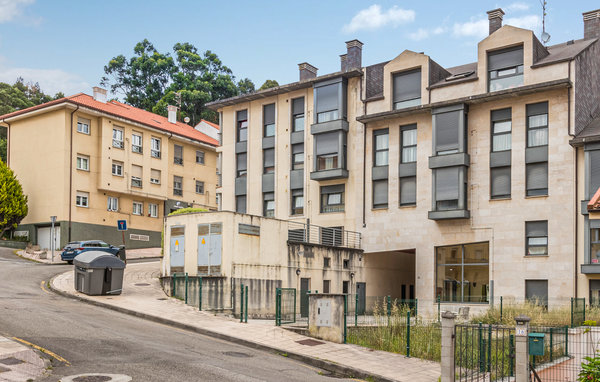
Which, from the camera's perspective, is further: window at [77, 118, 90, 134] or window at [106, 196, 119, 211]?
window at [106, 196, 119, 211]

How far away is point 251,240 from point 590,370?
17637 mm

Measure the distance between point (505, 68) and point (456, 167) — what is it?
5232mm

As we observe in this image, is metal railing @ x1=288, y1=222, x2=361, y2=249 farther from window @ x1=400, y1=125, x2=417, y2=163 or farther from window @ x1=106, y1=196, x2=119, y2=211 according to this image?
window @ x1=106, y1=196, x2=119, y2=211

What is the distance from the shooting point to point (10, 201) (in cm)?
4444

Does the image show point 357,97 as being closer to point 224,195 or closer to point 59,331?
point 224,195

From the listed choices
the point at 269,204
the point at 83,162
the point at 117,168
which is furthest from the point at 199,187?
the point at 269,204

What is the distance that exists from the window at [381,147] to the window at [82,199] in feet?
75.8

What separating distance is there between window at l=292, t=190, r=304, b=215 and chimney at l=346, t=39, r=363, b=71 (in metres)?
7.81

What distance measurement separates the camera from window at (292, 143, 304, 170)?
3684 cm

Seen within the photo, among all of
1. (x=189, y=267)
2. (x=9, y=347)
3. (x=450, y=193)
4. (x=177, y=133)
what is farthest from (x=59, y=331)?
A: (x=177, y=133)

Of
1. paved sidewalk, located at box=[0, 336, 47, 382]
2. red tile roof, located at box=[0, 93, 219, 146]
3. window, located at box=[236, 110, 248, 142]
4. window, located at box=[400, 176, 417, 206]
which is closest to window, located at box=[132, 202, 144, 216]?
red tile roof, located at box=[0, 93, 219, 146]

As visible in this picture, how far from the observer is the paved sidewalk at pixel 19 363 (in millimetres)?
11320

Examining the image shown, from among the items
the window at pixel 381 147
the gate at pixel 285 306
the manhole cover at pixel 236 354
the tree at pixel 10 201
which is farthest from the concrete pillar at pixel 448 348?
the tree at pixel 10 201

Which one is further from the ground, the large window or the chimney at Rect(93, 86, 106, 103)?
the chimney at Rect(93, 86, 106, 103)
